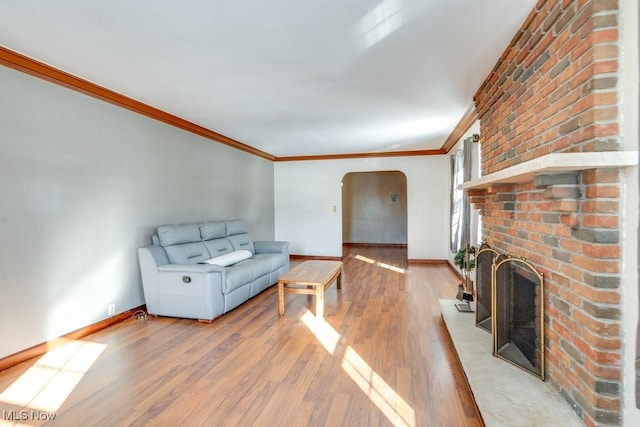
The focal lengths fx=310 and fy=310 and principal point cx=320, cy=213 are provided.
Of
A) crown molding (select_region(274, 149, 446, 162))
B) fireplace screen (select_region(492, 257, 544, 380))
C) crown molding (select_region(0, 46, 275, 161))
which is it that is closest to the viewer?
fireplace screen (select_region(492, 257, 544, 380))

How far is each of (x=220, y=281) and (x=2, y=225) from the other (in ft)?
5.97

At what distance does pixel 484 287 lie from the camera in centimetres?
273

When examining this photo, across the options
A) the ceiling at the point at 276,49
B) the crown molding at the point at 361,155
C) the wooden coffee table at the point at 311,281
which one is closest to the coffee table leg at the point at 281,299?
the wooden coffee table at the point at 311,281

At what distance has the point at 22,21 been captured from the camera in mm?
1964

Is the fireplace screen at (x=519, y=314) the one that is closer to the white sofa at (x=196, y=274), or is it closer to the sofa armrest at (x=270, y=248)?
the white sofa at (x=196, y=274)

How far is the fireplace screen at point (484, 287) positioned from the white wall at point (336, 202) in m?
3.68

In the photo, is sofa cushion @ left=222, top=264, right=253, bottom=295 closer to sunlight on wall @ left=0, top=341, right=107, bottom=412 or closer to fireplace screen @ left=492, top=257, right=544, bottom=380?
sunlight on wall @ left=0, top=341, right=107, bottom=412

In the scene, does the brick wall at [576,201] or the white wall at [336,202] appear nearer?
the brick wall at [576,201]

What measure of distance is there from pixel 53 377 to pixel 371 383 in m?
2.31

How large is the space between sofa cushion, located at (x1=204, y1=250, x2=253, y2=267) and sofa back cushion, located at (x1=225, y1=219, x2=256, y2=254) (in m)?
0.34

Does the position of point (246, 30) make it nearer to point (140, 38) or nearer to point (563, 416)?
point (140, 38)

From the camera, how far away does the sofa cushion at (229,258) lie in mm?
3949

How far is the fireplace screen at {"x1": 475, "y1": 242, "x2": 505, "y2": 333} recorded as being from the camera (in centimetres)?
264

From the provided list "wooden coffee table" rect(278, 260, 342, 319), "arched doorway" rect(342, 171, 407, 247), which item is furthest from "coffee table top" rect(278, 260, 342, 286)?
"arched doorway" rect(342, 171, 407, 247)
